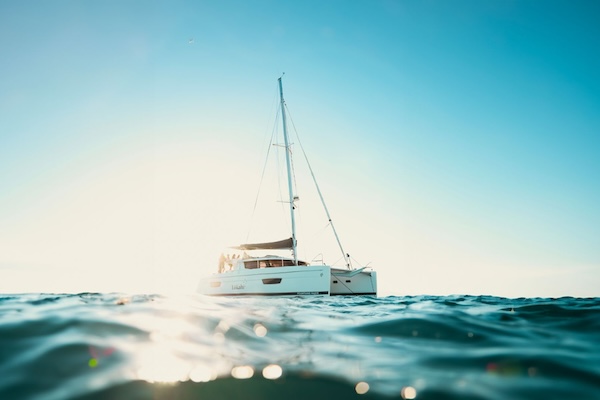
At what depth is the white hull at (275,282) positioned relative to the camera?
16141 millimetres

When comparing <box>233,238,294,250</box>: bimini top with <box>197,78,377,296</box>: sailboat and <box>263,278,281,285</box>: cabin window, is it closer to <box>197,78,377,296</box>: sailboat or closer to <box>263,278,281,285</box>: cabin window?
<box>197,78,377,296</box>: sailboat

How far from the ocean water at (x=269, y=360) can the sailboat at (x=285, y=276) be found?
13.3m

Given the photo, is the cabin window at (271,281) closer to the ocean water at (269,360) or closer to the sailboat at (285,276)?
the sailboat at (285,276)

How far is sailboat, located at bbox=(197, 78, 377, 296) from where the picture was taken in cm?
1636

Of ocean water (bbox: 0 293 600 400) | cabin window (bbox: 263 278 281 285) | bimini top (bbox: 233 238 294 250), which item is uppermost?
bimini top (bbox: 233 238 294 250)

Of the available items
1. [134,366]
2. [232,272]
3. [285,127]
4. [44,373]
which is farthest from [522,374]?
[285,127]

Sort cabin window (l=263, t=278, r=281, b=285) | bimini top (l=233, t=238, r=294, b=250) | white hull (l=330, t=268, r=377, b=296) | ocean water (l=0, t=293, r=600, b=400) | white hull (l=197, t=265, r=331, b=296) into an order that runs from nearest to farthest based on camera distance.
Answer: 1. ocean water (l=0, t=293, r=600, b=400)
2. white hull (l=197, t=265, r=331, b=296)
3. cabin window (l=263, t=278, r=281, b=285)
4. white hull (l=330, t=268, r=377, b=296)
5. bimini top (l=233, t=238, r=294, b=250)

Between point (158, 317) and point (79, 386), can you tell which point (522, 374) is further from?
point (158, 317)

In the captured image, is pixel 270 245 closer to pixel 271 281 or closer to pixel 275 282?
pixel 271 281

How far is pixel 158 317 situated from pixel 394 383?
2.35 m

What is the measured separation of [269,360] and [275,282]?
51.4ft

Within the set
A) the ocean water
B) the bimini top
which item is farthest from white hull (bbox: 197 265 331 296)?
the ocean water

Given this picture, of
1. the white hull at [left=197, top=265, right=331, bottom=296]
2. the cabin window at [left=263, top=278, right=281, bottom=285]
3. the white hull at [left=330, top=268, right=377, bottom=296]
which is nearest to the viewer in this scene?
the white hull at [left=197, top=265, right=331, bottom=296]

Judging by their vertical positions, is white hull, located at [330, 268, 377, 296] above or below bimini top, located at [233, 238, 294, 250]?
below
